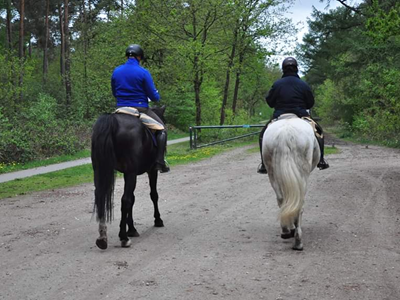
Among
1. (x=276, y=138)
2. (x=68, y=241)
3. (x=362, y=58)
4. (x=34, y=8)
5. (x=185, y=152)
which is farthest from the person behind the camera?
(x=34, y=8)

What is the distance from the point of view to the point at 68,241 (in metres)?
7.21

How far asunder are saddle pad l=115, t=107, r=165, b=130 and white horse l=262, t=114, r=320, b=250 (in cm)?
168

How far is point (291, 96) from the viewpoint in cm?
743

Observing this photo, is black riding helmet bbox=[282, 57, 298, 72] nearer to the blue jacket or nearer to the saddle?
the saddle

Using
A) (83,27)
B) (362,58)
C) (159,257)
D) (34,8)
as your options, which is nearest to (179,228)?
(159,257)

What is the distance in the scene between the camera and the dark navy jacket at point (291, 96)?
24.4 ft

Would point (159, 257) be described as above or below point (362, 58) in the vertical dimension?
below

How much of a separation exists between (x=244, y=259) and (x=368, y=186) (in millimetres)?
6795

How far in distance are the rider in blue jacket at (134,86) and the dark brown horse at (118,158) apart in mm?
351

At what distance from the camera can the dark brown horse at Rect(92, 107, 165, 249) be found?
6.64m

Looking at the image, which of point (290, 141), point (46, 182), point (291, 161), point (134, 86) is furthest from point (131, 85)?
point (46, 182)

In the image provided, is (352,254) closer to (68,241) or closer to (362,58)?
(68,241)

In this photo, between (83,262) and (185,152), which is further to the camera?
(185,152)

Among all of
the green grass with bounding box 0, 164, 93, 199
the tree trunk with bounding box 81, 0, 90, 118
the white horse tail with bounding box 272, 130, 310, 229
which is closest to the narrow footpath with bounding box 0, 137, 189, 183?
the green grass with bounding box 0, 164, 93, 199
